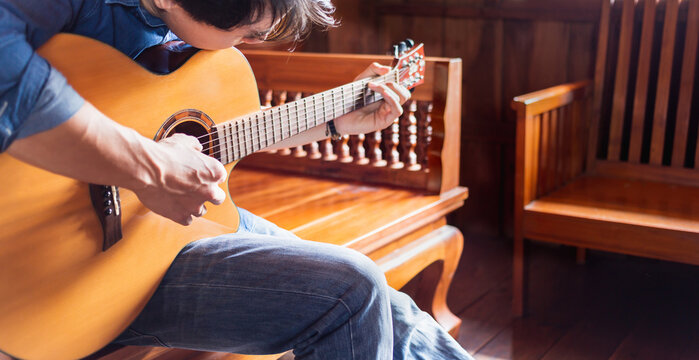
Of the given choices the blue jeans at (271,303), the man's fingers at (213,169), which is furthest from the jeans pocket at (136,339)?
the man's fingers at (213,169)

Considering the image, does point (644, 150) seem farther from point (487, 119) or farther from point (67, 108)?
point (67, 108)

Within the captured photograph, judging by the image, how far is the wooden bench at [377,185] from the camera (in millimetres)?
1667

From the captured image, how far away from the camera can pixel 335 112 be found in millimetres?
1414

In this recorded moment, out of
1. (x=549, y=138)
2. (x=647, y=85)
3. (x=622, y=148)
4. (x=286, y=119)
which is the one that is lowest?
(x=622, y=148)

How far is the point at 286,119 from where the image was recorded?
1.29 metres

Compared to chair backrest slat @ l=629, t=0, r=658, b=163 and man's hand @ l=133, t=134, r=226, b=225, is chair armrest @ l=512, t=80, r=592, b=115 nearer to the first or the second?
chair backrest slat @ l=629, t=0, r=658, b=163

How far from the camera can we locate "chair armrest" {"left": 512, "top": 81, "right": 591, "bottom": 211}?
200 centimetres

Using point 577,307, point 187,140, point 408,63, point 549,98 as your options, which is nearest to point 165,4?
point 187,140

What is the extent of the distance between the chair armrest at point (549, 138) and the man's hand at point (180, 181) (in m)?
1.20

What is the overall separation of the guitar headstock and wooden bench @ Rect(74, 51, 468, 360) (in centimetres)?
19

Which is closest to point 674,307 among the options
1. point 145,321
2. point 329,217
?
point 329,217

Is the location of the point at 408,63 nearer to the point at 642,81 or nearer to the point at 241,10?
the point at 241,10

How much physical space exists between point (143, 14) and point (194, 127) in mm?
198

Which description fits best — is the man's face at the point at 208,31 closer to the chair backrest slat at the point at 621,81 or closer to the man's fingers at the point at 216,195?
the man's fingers at the point at 216,195
